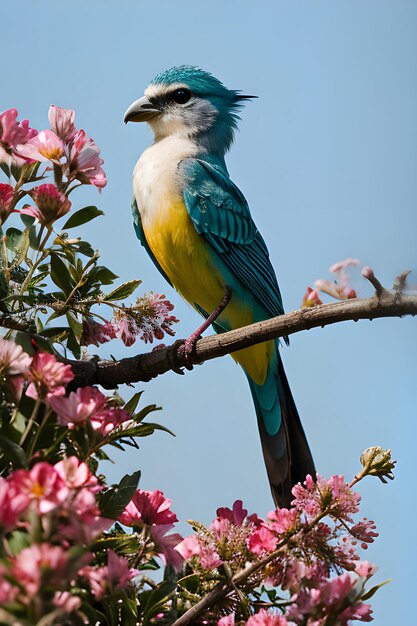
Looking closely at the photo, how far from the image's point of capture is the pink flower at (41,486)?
3.68ft

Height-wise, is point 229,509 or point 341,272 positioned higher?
point 341,272

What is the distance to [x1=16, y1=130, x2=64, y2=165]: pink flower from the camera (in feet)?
6.73

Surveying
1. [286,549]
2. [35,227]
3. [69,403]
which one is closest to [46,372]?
[69,403]

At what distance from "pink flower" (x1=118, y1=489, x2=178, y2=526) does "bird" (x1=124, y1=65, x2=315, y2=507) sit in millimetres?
1729

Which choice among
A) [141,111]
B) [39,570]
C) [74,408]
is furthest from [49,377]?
[141,111]

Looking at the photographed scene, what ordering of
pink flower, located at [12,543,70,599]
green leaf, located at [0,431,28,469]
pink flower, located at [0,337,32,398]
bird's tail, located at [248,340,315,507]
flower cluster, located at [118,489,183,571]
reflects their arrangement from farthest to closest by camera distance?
bird's tail, located at [248,340,315,507], flower cluster, located at [118,489,183,571], pink flower, located at [0,337,32,398], green leaf, located at [0,431,28,469], pink flower, located at [12,543,70,599]

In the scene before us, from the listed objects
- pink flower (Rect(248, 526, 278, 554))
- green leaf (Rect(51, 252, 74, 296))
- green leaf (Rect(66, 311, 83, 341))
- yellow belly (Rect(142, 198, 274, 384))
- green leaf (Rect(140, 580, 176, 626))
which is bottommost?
green leaf (Rect(140, 580, 176, 626))

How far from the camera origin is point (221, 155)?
4406mm

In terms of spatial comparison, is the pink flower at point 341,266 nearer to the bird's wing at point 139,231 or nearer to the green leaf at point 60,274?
the green leaf at point 60,274

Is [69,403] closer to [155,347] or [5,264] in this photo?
[5,264]

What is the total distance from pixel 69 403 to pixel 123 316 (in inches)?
39.7

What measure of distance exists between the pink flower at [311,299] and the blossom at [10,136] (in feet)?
2.77

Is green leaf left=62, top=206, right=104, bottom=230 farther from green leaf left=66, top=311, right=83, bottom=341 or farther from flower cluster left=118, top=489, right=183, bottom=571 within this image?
flower cluster left=118, top=489, right=183, bottom=571

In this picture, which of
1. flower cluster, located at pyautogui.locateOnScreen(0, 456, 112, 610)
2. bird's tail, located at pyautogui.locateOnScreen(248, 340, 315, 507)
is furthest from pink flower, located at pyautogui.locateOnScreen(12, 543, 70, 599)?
bird's tail, located at pyautogui.locateOnScreen(248, 340, 315, 507)
